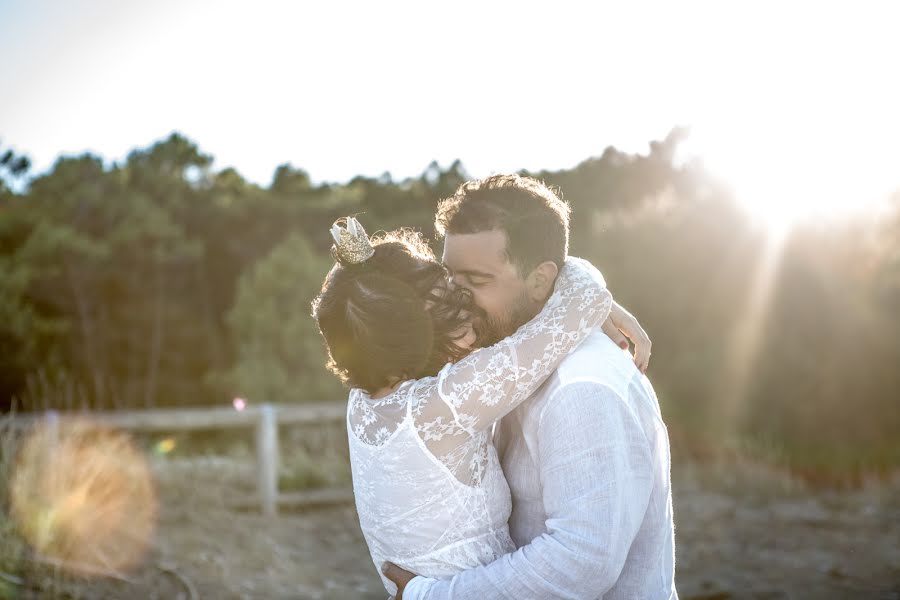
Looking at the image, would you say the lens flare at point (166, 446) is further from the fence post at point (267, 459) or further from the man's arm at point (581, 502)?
the man's arm at point (581, 502)

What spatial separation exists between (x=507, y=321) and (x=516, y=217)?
0.95ft

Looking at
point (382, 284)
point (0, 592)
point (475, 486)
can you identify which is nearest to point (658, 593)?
point (475, 486)

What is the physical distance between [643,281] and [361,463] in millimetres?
11966

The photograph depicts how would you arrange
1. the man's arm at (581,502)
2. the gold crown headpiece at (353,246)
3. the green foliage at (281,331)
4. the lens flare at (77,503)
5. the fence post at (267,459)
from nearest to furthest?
the man's arm at (581,502)
the gold crown headpiece at (353,246)
the lens flare at (77,503)
the fence post at (267,459)
the green foliage at (281,331)

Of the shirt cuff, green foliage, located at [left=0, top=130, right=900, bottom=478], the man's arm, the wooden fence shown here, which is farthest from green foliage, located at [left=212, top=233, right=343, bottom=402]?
the man's arm

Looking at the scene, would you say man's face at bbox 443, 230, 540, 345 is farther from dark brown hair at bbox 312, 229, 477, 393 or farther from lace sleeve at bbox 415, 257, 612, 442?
lace sleeve at bbox 415, 257, 612, 442

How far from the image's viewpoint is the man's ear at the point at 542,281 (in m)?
2.42

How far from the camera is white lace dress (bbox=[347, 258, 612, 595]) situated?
2133 mm

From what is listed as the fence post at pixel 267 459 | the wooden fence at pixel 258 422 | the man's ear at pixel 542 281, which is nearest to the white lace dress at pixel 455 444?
the man's ear at pixel 542 281

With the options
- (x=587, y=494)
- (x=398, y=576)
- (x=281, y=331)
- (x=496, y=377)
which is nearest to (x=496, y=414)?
(x=496, y=377)

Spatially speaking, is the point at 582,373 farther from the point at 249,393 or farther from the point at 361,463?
the point at 249,393

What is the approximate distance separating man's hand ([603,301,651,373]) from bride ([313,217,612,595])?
A: 1.19 feet

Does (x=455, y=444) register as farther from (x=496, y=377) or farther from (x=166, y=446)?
(x=166, y=446)

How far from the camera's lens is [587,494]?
1.98 metres
